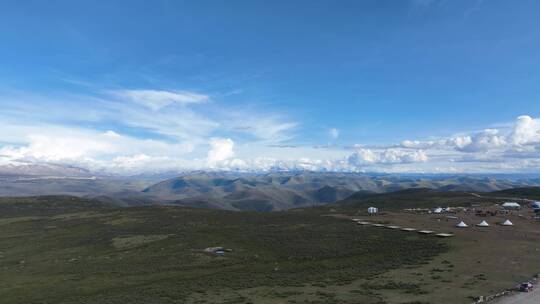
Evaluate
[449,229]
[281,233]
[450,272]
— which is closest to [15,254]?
[281,233]

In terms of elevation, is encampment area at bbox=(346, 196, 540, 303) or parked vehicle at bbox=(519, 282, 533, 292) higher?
parked vehicle at bbox=(519, 282, 533, 292)

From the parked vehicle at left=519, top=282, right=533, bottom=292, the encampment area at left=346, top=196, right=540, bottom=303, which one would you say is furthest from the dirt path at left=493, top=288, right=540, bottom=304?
the encampment area at left=346, top=196, right=540, bottom=303

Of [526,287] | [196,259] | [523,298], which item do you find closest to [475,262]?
[526,287]

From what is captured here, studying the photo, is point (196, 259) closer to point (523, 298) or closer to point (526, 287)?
point (523, 298)

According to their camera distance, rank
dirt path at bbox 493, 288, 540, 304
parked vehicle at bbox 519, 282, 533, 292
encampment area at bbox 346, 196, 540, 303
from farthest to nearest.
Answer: encampment area at bbox 346, 196, 540, 303, parked vehicle at bbox 519, 282, 533, 292, dirt path at bbox 493, 288, 540, 304

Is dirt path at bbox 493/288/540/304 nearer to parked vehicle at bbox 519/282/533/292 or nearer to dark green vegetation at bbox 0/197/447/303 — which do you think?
parked vehicle at bbox 519/282/533/292

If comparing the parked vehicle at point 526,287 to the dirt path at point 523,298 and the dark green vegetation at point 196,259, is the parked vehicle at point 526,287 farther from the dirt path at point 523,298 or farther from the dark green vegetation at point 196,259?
the dark green vegetation at point 196,259

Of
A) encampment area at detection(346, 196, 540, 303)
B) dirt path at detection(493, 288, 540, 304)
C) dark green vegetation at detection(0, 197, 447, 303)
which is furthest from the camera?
dark green vegetation at detection(0, 197, 447, 303)
